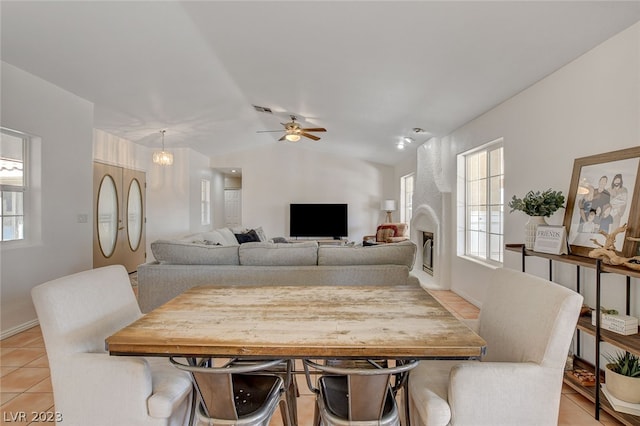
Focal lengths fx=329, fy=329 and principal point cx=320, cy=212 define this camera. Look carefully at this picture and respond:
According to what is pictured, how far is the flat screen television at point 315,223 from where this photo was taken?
7.93m

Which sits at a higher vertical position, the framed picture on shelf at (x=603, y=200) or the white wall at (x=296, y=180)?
the white wall at (x=296, y=180)

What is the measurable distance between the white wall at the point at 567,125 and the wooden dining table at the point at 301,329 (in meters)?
1.53

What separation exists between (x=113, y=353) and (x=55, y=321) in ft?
1.07

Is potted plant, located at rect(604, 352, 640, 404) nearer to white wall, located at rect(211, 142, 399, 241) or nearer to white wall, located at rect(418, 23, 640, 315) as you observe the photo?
white wall, located at rect(418, 23, 640, 315)

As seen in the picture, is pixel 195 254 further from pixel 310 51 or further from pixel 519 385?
pixel 519 385

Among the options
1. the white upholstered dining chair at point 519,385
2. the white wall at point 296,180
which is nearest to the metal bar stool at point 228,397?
the white upholstered dining chair at point 519,385

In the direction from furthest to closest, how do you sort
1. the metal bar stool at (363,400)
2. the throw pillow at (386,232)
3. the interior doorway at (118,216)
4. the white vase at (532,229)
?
the throw pillow at (386,232) < the interior doorway at (118,216) < the white vase at (532,229) < the metal bar stool at (363,400)

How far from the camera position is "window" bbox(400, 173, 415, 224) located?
24.3ft

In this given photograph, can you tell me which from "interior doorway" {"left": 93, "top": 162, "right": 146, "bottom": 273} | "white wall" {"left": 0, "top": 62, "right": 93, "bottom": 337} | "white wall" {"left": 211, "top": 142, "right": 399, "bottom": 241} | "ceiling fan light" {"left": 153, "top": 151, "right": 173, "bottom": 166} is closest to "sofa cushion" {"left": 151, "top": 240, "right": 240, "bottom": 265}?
"white wall" {"left": 0, "top": 62, "right": 93, "bottom": 337}

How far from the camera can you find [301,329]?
4.24 feet

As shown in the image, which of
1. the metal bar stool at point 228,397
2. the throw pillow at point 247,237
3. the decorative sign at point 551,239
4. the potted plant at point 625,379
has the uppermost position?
the decorative sign at point 551,239

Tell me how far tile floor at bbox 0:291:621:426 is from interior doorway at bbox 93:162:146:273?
2486 millimetres

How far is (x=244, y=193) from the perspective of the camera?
26.6ft

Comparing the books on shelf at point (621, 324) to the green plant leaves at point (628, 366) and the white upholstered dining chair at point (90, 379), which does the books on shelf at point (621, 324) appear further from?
the white upholstered dining chair at point (90, 379)
